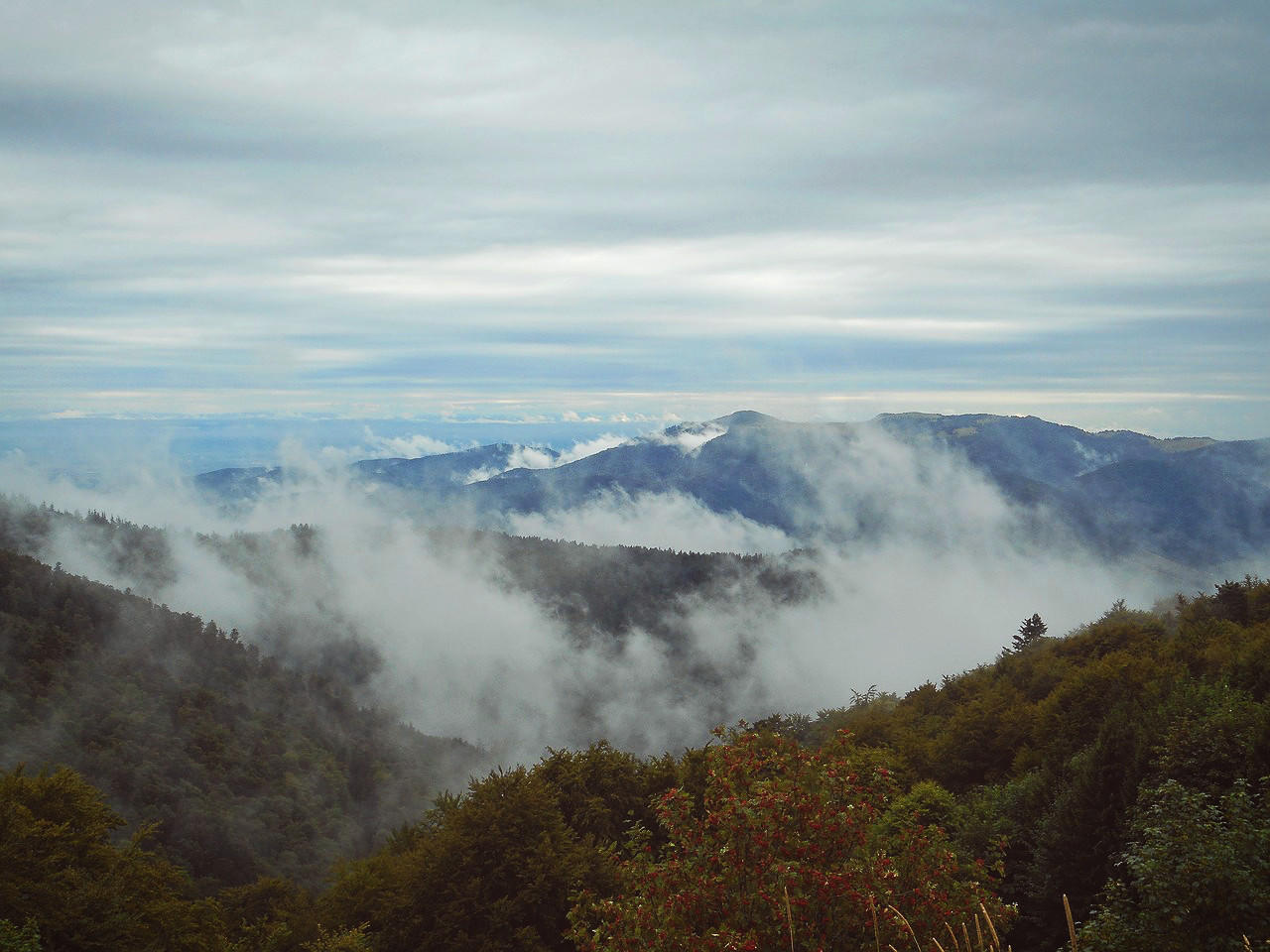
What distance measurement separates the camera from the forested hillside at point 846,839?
13.8 metres

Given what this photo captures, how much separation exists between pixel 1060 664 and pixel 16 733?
153m

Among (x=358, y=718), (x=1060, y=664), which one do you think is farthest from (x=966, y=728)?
(x=358, y=718)

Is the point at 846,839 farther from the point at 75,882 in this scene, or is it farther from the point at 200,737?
the point at 200,737

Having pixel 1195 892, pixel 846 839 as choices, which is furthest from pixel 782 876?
pixel 1195 892

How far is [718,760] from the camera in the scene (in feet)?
56.1

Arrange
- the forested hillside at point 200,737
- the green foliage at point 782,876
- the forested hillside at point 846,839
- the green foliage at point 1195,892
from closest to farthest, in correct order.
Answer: the green foliage at point 782,876, the forested hillside at point 846,839, the green foliage at point 1195,892, the forested hillside at point 200,737

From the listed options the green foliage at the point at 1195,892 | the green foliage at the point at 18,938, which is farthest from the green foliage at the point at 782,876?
the green foliage at the point at 18,938

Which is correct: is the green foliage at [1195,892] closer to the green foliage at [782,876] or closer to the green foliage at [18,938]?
the green foliage at [782,876]

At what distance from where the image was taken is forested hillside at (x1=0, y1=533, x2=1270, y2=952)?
13.8 m

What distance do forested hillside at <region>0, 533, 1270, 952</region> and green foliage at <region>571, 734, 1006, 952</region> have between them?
5cm

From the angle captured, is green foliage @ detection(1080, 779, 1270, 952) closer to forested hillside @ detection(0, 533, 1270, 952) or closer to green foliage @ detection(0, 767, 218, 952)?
forested hillside @ detection(0, 533, 1270, 952)

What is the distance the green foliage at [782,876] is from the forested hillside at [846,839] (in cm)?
5

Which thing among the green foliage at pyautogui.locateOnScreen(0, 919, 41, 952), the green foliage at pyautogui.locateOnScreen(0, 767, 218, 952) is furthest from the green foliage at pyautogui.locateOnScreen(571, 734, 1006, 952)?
the green foliage at pyautogui.locateOnScreen(0, 767, 218, 952)

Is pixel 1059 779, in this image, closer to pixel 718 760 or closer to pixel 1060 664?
pixel 718 760
